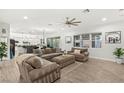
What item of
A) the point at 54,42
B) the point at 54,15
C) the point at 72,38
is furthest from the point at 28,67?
the point at 72,38

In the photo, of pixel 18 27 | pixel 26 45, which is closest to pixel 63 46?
pixel 26 45

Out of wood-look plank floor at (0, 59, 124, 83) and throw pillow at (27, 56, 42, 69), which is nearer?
throw pillow at (27, 56, 42, 69)

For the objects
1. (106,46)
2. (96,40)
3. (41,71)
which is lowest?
(41,71)

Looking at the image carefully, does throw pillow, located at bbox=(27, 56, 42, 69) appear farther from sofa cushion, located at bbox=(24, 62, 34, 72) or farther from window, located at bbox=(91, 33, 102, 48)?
window, located at bbox=(91, 33, 102, 48)

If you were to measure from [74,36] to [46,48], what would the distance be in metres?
1.62

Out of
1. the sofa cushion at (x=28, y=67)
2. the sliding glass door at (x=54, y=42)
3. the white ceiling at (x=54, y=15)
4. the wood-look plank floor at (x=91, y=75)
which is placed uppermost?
the white ceiling at (x=54, y=15)

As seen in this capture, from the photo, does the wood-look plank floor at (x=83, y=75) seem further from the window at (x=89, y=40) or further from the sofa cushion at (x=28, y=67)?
the window at (x=89, y=40)

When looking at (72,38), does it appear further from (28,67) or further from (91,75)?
(28,67)

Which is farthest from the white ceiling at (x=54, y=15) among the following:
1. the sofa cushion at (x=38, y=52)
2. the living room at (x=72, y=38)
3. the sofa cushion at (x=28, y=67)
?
the sofa cushion at (x=28, y=67)

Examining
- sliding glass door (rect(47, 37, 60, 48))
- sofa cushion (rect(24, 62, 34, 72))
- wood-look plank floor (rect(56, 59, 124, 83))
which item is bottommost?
wood-look plank floor (rect(56, 59, 124, 83))

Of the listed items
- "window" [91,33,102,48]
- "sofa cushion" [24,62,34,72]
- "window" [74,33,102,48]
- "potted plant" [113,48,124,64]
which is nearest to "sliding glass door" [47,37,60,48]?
"window" [74,33,102,48]

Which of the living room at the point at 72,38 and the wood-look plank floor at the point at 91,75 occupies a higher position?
the living room at the point at 72,38
